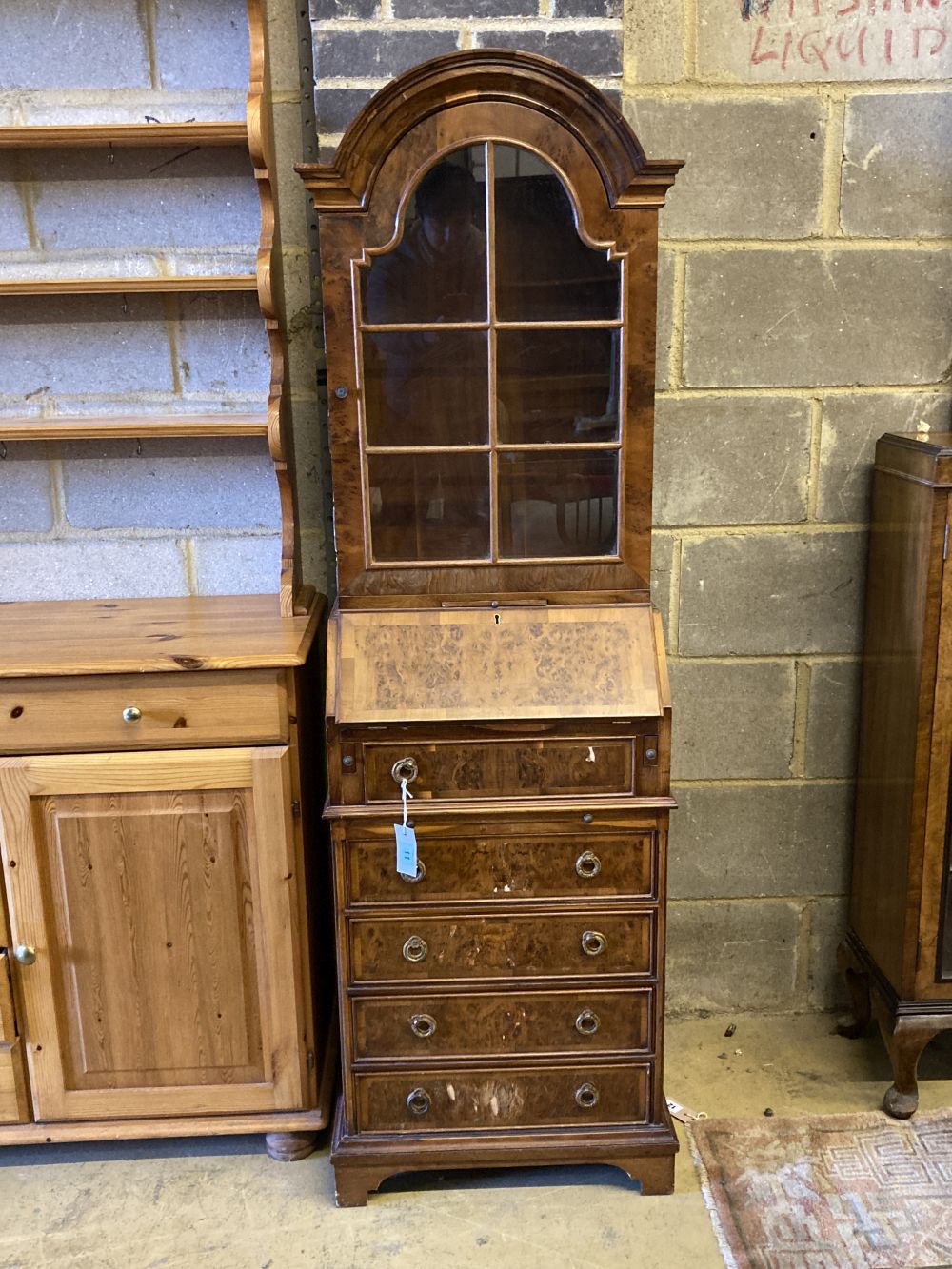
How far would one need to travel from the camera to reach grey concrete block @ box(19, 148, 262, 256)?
6.45 ft

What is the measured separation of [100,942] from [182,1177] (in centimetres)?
47

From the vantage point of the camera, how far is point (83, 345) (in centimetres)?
205

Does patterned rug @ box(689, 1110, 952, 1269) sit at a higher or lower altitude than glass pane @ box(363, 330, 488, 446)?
lower

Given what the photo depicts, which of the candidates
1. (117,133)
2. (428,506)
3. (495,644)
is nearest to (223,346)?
(117,133)

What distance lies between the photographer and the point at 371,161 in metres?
1.59

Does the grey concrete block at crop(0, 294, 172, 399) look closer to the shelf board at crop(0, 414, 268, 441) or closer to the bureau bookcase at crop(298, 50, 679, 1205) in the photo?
the shelf board at crop(0, 414, 268, 441)

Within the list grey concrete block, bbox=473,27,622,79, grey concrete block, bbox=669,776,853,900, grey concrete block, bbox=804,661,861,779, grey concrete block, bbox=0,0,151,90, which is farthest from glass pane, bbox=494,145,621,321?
grey concrete block, bbox=669,776,853,900

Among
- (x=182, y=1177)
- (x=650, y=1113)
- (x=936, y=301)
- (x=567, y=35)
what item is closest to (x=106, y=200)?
(x=567, y=35)

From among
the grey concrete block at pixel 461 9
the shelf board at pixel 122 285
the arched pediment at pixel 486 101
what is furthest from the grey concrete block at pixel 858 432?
the shelf board at pixel 122 285

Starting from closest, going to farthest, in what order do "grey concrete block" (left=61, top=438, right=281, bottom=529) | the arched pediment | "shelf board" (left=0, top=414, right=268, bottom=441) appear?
the arched pediment
"shelf board" (left=0, top=414, right=268, bottom=441)
"grey concrete block" (left=61, top=438, right=281, bottom=529)

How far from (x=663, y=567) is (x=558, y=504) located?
18.3 inches

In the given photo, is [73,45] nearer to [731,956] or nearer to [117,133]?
[117,133]

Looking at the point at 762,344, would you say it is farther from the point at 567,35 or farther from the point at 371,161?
the point at 371,161

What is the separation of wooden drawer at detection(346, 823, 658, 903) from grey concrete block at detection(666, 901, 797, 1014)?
62 centimetres
